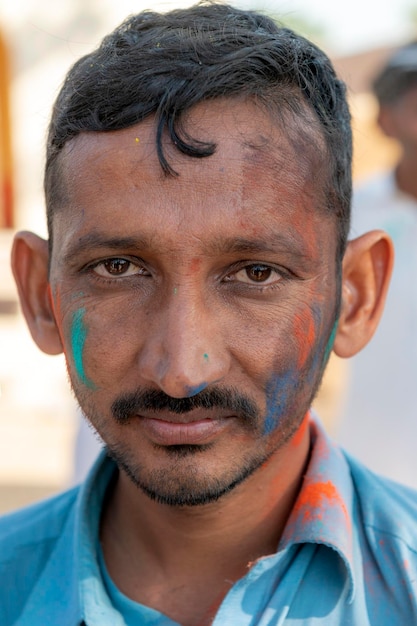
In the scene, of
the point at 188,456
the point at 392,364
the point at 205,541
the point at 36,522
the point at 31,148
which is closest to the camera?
the point at 188,456

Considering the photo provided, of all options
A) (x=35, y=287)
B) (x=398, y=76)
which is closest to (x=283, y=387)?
(x=35, y=287)

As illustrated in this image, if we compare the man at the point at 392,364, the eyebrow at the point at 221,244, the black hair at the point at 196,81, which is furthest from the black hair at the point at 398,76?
the eyebrow at the point at 221,244

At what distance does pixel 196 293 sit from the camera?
1.81 meters

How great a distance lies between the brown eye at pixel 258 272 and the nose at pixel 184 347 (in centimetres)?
12

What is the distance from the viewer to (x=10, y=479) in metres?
6.45

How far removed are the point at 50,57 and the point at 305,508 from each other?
6.40m

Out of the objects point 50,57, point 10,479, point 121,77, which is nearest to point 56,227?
point 121,77

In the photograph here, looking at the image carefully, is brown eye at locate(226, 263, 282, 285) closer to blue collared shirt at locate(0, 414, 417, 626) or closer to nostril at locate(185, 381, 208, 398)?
nostril at locate(185, 381, 208, 398)

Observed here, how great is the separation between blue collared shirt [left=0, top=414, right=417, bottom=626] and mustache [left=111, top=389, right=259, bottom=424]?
285 mm

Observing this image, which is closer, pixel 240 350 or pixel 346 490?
pixel 240 350

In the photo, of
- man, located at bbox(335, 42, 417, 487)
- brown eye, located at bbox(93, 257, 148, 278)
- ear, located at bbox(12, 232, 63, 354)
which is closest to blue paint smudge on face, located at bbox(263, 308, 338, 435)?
brown eye, located at bbox(93, 257, 148, 278)

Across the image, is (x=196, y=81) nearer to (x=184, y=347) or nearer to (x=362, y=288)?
(x=184, y=347)

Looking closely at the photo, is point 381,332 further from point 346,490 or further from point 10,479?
point 10,479

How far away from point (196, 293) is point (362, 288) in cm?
54
